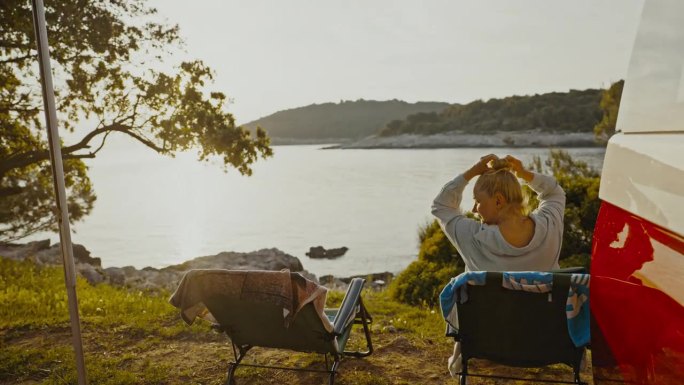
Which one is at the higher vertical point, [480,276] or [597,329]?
[597,329]

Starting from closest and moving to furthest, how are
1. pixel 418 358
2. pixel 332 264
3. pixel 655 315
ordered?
1. pixel 655 315
2. pixel 418 358
3. pixel 332 264

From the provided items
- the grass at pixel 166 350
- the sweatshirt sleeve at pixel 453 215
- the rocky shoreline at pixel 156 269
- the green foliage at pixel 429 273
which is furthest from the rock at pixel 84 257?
the sweatshirt sleeve at pixel 453 215

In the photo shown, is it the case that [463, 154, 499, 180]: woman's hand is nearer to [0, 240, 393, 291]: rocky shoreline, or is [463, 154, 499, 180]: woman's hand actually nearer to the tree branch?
the tree branch

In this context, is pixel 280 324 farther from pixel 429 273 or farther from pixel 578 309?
pixel 429 273

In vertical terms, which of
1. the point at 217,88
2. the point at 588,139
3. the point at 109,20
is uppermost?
the point at 109,20

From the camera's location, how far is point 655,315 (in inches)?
44.3

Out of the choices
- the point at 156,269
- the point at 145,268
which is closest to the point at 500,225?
the point at 156,269

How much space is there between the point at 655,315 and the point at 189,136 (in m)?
8.69

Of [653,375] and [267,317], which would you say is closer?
[653,375]

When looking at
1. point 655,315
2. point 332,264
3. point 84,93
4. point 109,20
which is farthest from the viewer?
point 332,264

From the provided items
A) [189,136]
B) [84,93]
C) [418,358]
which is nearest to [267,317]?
[418,358]

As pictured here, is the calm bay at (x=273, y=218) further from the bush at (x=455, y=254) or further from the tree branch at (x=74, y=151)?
the bush at (x=455, y=254)

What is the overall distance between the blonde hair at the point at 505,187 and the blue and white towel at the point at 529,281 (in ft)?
1.76

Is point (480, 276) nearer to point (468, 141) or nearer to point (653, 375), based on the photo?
point (653, 375)
